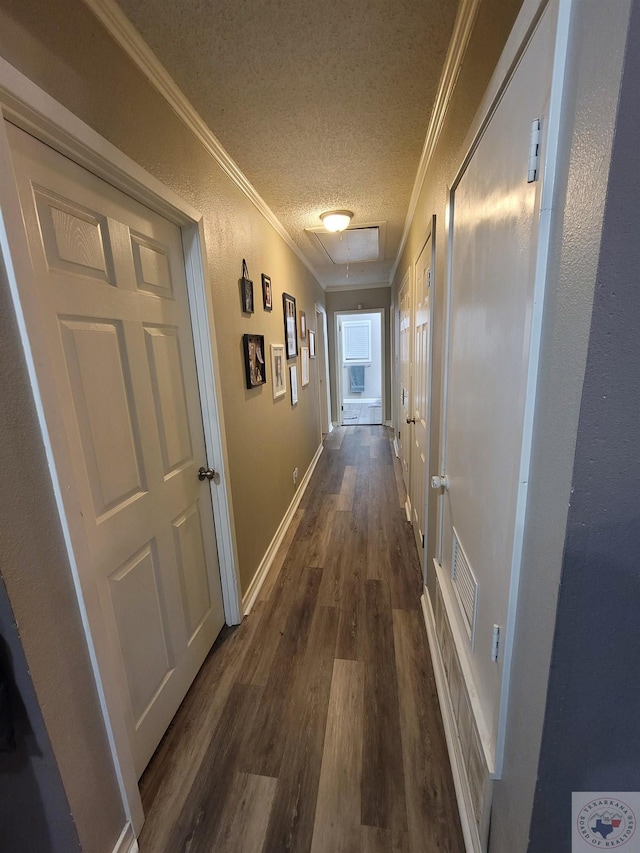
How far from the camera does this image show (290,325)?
320cm

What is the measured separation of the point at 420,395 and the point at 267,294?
51.3 inches

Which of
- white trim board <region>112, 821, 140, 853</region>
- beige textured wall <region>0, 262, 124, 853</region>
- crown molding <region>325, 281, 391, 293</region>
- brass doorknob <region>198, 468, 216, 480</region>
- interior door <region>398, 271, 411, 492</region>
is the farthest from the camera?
crown molding <region>325, 281, 391, 293</region>

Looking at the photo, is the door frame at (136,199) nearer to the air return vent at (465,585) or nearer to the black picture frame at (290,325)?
the air return vent at (465,585)

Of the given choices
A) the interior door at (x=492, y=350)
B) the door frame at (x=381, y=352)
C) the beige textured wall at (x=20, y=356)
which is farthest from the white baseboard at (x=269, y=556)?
the door frame at (x=381, y=352)

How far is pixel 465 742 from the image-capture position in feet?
3.61

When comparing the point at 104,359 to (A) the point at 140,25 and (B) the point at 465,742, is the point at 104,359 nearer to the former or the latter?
(A) the point at 140,25

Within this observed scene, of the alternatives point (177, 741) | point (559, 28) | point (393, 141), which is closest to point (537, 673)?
point (559, 28)

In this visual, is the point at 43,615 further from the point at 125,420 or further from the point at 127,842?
the point at 127,842

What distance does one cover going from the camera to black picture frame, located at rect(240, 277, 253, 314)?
200cm

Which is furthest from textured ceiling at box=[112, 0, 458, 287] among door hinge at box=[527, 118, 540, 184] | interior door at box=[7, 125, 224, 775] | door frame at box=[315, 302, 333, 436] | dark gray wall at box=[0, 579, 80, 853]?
door frame at box=[315, 302, 333, 436]

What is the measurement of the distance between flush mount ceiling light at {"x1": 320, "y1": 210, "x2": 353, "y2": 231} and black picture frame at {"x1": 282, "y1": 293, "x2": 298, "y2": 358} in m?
0.66

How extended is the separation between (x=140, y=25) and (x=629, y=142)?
1.45 m

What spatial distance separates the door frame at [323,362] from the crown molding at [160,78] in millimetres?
3017

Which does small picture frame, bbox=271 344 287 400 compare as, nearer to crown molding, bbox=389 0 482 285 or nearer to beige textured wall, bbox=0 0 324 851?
beige textured wall, bbox=0 0 324 851
